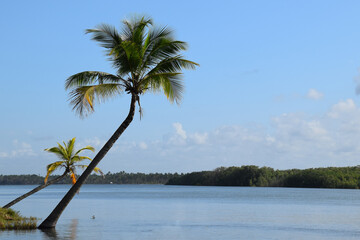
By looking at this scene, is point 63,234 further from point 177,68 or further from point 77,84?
point 177,68

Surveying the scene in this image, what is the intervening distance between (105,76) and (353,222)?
966 inches

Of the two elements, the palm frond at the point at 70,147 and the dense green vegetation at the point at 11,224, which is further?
the palm frond at the point at 70,147

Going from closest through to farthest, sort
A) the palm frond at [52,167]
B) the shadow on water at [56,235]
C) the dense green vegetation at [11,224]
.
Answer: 1. the shadow on water at [56,235]
2. the dense green vegetation at [11,224]
3. the palm frond at [52,167]

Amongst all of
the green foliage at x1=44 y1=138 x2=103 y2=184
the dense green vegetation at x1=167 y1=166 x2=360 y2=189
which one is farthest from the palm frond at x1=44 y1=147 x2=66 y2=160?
the dense green vegetation at x1=167 y1=166 x2=360 y2=189

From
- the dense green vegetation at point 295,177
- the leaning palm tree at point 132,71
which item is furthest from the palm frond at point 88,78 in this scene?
the dense green vegetation at point 295,177

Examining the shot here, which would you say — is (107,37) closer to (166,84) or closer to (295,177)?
(166,84)

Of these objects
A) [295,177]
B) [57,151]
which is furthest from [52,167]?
[295,177]

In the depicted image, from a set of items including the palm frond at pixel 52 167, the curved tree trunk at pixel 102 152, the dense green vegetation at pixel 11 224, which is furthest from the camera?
the palm frond at pixel 52 167

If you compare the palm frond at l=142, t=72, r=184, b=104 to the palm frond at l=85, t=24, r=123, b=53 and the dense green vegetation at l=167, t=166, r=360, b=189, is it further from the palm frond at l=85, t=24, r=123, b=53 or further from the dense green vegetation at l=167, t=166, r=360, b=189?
the dense green vegetation at l=167, t=166, r=360, b=189

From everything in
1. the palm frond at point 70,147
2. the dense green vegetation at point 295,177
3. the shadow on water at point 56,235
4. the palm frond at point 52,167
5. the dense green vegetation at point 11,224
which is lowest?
the shadow on water at point 56,235

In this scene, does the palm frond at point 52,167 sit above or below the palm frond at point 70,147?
below

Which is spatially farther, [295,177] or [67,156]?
[295,177]

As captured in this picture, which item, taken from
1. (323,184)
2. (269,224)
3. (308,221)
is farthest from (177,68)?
(323,184)

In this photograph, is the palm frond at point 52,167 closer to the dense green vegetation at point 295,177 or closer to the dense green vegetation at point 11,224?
the dense green vegetation at point 11,224
